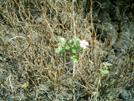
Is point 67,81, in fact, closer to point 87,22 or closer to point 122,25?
point 87,22

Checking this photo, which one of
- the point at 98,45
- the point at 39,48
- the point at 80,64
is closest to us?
the point at 80,64

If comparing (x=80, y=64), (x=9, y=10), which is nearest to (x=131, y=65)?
(x=80, y=64)

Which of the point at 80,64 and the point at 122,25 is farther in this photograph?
the point at 122,25

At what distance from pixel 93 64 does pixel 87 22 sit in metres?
0.64

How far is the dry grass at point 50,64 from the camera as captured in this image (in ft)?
5.80

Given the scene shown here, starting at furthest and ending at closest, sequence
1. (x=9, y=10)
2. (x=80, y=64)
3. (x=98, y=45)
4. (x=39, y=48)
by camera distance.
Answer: (x=9, y=10) → (x=98, y=45) → (x=39, y=48) → (x=80, y=64)

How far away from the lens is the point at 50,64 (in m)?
1.89

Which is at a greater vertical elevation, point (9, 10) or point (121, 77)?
point (9, 10)

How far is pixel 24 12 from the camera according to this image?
2.18 m

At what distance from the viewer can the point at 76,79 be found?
1854 mm

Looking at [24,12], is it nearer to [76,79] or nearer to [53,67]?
[53,67]

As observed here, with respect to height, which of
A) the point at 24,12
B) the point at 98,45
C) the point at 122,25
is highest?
the point at 24,12

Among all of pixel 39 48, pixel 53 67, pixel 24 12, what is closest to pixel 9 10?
pixel 24 12

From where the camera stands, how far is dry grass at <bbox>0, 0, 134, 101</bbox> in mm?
1767
